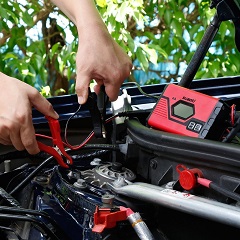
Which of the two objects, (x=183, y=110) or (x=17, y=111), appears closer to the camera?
(x=17, y=111)

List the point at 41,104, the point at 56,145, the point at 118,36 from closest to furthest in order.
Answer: the point at 41,104, the point at 56,145, the point at 118,36


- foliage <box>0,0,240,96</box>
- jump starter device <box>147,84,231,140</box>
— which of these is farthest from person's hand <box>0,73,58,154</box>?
foliage <box>0,0,240,96</box>

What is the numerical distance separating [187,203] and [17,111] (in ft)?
1.05

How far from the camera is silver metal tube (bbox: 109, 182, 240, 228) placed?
724 mm

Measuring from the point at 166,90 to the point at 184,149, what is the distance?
208 mm

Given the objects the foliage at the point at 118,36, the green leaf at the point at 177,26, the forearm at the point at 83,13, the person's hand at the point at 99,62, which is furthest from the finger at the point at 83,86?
the green leaf at the point at 177,26

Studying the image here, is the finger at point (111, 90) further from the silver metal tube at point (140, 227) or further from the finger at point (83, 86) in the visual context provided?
the silver metal tube at point (140, 227)

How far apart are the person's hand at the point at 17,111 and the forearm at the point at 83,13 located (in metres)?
0.19

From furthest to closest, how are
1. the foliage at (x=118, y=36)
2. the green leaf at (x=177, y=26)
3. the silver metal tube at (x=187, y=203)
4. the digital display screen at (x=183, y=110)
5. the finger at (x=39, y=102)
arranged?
the green leaf at (x=177, y=26) < the foliage at (x=118, y=36) < the digital display screen at (x=183, y=110) < the finger at (x=39, y=102) < the silver metal tube at (x=187, y=203)

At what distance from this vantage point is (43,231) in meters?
0.88

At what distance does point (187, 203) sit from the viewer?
77 centimetres

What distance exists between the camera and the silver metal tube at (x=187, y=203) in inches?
28.5

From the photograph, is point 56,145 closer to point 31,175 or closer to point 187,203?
point 31,175

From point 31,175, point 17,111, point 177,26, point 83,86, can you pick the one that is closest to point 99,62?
point 83,86
